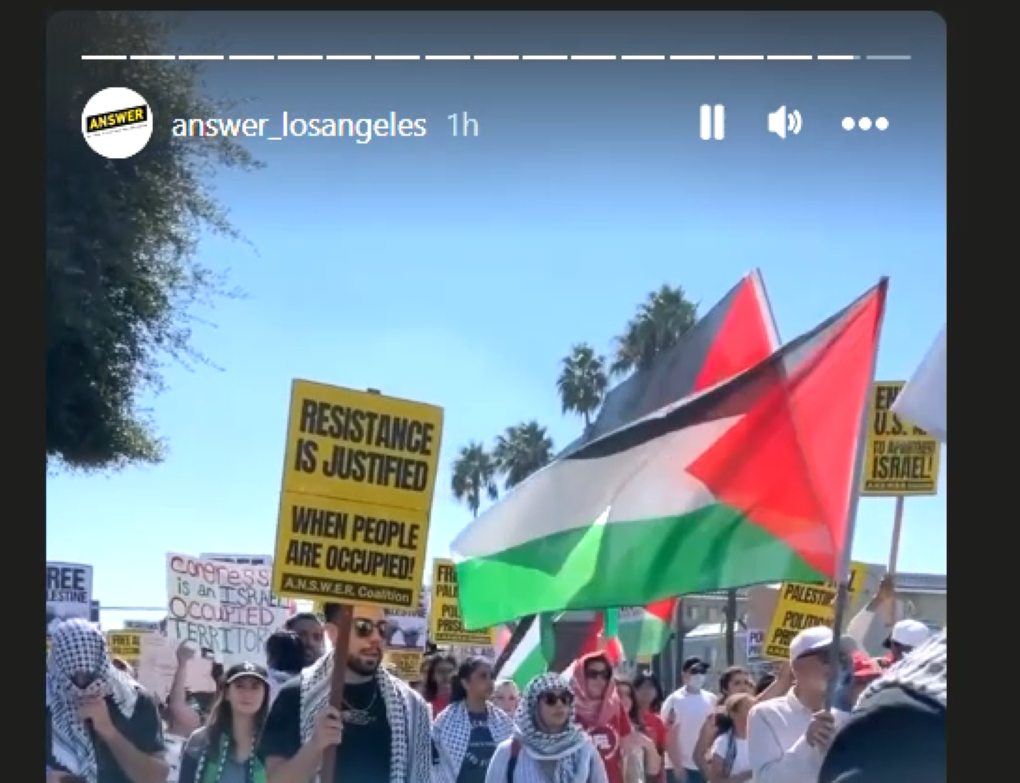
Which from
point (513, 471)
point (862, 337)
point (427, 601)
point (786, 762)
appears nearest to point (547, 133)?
point (862, 337)

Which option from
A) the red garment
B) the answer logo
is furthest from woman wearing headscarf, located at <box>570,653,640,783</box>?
the answer logo

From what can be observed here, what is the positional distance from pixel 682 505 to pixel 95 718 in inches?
72.2

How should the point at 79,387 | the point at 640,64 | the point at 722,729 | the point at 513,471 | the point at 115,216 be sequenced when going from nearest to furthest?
the point at 640,64 → the point at 115,216 → the point at 79,387 → the point at 722,729 → the point at 513,471

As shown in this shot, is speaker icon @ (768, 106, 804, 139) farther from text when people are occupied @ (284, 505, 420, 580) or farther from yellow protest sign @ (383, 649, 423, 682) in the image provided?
yellow protest sign @ (383, 649, 423, 682)

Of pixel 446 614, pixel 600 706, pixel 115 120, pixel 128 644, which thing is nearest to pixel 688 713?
pixel 446 614

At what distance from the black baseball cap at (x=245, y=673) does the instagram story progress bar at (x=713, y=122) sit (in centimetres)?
237

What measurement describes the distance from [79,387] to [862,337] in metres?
2.26

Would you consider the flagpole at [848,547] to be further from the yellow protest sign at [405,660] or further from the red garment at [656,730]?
the yellow protest sign at [405,660]

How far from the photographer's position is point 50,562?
4719 millimetres

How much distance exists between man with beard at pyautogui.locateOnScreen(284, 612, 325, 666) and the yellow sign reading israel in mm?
1334

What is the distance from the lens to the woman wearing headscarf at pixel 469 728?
6988 millimetres

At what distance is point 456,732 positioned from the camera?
7.19 metres

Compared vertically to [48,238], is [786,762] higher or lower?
lower

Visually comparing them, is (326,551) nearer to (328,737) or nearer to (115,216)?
(328,737)
